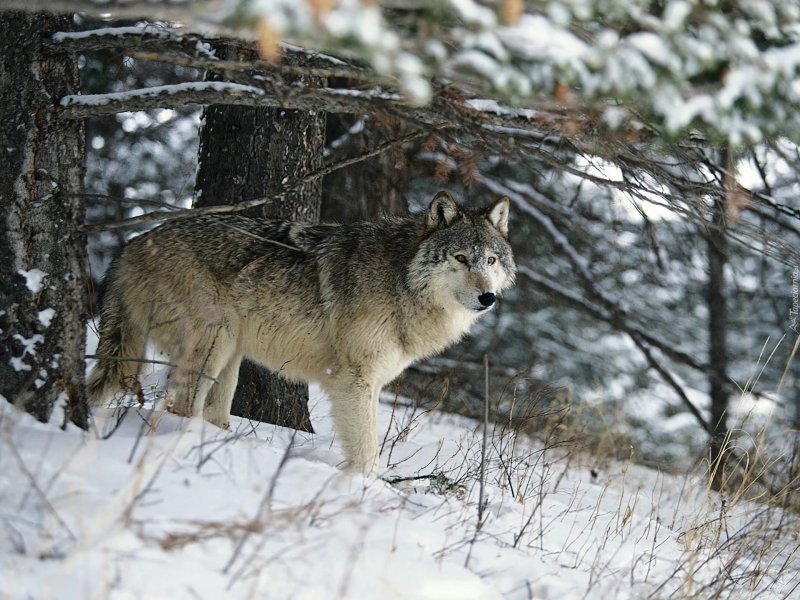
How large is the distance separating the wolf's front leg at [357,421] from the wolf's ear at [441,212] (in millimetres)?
1269

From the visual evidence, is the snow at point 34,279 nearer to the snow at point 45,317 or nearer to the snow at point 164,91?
the snow at point 45,317

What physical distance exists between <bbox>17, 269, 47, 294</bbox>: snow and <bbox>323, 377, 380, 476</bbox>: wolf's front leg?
2.09 meters

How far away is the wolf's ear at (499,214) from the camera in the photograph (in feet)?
19.9

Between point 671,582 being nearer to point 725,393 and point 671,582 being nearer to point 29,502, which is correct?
point 29,502

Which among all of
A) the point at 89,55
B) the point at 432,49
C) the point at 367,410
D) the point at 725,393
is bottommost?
the point at 367,410

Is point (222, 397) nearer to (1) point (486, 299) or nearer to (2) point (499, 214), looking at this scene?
(1) point (486, 299)

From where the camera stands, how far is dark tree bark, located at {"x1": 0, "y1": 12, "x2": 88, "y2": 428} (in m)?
4.23

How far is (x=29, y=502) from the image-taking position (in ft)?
10.8

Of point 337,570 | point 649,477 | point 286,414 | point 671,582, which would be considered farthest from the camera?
point 649,477

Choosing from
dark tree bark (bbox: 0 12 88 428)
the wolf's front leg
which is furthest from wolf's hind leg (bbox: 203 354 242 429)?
dark tree bark (bbox: 0 12 88 428)

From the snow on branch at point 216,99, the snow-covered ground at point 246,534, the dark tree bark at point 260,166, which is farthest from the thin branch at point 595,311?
A: the snow on branch at point 216,99

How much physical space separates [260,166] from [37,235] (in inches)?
94.3

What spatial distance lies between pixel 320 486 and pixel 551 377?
37.8ft

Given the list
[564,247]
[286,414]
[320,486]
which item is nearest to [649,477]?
[564,247]
